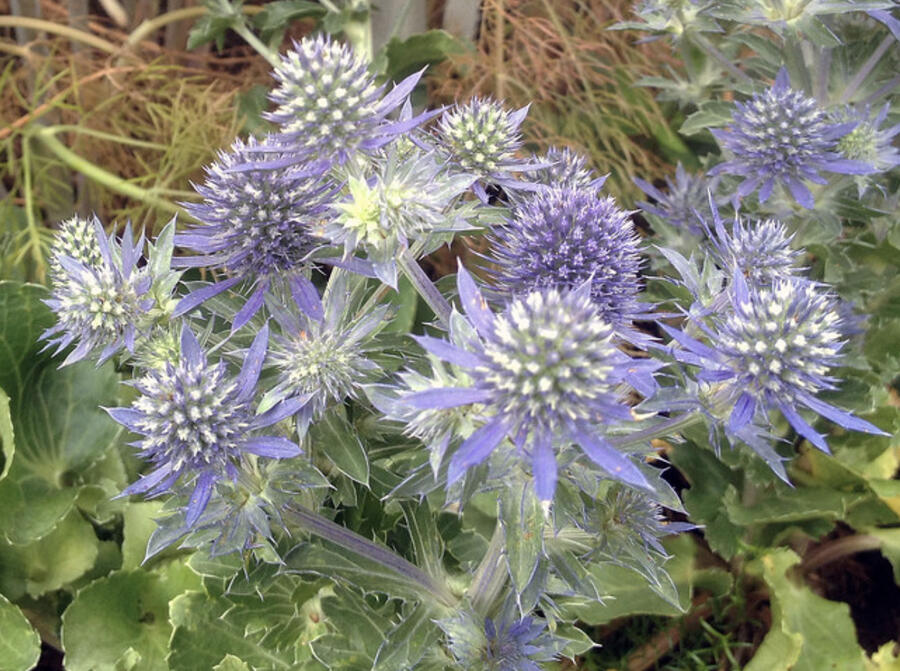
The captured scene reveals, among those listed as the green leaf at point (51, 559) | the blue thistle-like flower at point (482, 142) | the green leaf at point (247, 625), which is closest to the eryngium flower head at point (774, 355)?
the blue thistle-like flower at point (482, 142)

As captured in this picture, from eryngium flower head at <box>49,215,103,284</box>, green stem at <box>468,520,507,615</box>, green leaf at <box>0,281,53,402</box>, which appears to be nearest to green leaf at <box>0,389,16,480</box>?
green leaf at <box>0,281,53,402</box>

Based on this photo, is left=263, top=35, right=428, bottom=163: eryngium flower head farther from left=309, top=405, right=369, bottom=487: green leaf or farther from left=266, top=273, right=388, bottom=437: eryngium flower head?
left=309, top=405, right=369, bottom=487: green leaf

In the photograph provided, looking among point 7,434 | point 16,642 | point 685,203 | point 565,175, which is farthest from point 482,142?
point 16,642

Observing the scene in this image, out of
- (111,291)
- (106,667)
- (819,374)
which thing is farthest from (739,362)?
(106,667)

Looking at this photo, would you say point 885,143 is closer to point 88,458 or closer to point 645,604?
point 645,604

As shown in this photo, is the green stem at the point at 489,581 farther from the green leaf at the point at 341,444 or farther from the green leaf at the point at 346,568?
the green leaf at the point at 341,444

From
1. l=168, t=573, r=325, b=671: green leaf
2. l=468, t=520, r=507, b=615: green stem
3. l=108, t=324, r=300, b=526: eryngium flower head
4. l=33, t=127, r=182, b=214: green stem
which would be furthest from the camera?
l=33, t=127, r=182, b=214: green stem
